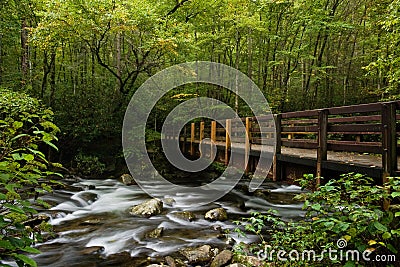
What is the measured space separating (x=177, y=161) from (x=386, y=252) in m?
13.2

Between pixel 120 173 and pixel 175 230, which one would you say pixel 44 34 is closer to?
pixel 120 173

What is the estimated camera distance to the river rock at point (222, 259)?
168 inches

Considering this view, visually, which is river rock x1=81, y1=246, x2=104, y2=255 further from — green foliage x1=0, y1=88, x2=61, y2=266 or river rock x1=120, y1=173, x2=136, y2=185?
river rock x1=120, y1=173, x2=136, y2=185

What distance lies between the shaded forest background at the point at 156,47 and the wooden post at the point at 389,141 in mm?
4785

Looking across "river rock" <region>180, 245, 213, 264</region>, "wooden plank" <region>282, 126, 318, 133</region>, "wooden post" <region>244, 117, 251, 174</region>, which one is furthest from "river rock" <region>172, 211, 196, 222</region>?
"wooden plank" <region>282, 126, 318, 133</region>

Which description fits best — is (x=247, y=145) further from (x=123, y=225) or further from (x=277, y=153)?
(x=123, y=225)

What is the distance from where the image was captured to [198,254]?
476 centimetres

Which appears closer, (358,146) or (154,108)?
(358,146)

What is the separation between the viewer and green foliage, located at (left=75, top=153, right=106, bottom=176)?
12836mm

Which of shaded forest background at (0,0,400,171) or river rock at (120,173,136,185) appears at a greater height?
shaded forest background at (0,0,400,171)

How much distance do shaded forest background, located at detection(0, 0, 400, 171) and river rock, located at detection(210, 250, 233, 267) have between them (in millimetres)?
7260

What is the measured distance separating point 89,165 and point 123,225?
718 cm

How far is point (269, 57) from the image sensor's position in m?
20.9

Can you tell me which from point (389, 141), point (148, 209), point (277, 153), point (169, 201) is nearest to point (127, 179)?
point (169, 201)
